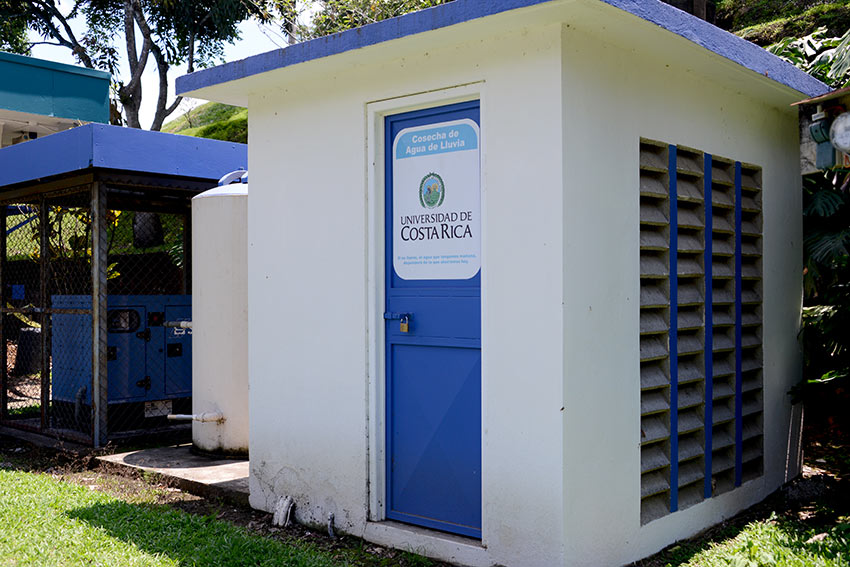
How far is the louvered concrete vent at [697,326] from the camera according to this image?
16.1 ft

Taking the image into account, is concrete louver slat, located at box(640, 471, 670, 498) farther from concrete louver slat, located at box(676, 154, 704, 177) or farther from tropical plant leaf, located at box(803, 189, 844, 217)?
tropical plant leaf, located at box(803, 189, 844, 217)

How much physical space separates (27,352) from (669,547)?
11756mm

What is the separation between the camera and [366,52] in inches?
188

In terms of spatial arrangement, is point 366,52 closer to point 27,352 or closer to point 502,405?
point 502,405

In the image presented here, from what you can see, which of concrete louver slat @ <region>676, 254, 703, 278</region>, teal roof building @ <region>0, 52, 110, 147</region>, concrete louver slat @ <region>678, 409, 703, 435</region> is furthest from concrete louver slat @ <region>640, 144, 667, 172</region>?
teal roof building @ <region>0, 52, 110, 147</region>

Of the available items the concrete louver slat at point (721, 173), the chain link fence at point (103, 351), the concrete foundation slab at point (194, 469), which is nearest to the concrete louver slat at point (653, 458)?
the concrete louver slat at point (721, 173)

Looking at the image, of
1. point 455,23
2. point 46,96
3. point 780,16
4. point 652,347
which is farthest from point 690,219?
point 780,16

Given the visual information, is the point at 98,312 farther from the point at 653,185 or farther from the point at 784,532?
the point at 784,532

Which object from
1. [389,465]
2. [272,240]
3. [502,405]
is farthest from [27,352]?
[502,405]

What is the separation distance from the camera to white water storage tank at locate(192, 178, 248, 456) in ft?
23.1

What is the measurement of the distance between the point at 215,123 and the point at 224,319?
80.0 ft

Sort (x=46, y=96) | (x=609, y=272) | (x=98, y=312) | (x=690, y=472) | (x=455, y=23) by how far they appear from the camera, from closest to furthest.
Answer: (x=455, y=23)
(x=609, y=272)
(x=690, y=472)
(x=98, y=312)
(x=46, y=96)

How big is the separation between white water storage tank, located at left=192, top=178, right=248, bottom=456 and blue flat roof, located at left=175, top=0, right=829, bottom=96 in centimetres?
152

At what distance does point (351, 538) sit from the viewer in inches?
201
